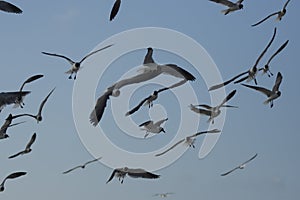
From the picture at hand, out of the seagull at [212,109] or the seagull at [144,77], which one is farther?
the seagull at [212,109]

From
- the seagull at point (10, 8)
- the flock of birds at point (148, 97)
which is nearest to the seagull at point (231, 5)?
the flock of birds at point (148, 97)

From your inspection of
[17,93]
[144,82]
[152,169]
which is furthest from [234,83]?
[17,93]

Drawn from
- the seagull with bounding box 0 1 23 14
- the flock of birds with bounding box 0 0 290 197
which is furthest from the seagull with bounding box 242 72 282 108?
the seagull with bounding box 0 1 23 14

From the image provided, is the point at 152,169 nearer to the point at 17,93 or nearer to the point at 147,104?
the point at 147,104

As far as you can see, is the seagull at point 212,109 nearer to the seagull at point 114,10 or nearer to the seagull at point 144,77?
the seagull at point 144,77

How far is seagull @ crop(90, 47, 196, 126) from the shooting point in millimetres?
14109

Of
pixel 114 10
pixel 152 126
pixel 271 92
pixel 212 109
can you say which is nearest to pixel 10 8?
pixel 114 10

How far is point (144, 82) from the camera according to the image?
47.1ft

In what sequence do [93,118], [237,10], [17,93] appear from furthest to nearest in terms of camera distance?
[237,10] → [17,93] → [93,118]

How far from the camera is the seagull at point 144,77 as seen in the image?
14.1m

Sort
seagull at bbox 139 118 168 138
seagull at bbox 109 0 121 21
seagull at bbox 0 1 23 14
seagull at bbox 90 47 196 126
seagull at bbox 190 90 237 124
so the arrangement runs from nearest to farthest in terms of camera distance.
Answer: seagull at bbox 90 47 196 126 → seagull at bbox 109 0 121 21 → seagull at bbox 0 1 23 14 → seagull at bbox 190 90 237 124 → seagull at bbox 139 118 168 138

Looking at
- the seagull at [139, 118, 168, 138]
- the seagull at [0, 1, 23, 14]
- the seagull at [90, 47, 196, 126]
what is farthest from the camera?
the seagull at [139, 118, 168, 138]

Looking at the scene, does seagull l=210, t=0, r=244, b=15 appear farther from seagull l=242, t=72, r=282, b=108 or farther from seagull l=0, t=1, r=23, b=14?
seagull l=0, t=1, r=23, b=14

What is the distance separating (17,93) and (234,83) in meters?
4.35
